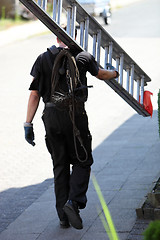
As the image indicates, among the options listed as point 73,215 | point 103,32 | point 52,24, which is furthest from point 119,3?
point 73,215

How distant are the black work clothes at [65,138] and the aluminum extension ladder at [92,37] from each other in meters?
0.32

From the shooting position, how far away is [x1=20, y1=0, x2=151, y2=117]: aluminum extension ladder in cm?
637

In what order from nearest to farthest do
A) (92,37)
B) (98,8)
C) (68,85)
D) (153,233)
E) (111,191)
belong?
1. (153,233)
2. (68,85)
3. (92,37)
4. (111,191)
5. (98,8)

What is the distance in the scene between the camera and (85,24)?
22.5ft

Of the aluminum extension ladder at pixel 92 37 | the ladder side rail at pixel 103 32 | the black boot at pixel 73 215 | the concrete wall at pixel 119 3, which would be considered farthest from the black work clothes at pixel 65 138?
the concrete wall at pixel 119 3

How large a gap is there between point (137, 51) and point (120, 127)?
397 inches

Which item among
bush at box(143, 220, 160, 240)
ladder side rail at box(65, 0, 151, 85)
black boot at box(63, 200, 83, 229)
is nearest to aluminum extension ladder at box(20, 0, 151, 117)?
ladder side rail at box(65, 0, 151, 85)

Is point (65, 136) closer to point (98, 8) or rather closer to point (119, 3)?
point (98, 8)

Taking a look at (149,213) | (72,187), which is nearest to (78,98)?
(72,187)

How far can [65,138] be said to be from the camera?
6.39 meters

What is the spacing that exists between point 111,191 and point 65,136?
63.7 inches

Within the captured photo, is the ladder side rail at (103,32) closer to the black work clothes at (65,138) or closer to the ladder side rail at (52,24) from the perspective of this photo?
the ladder side rail at (52,24)

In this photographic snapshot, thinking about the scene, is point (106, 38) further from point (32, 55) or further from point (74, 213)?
point (32, 55)

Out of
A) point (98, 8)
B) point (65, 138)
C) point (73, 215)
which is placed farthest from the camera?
point (98, 8)
